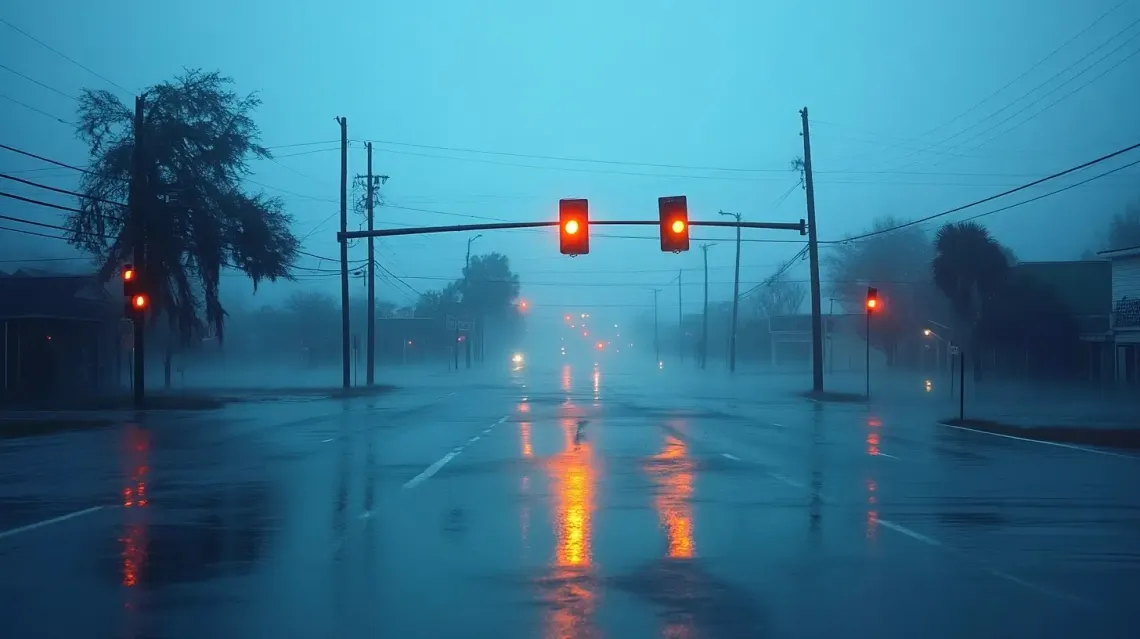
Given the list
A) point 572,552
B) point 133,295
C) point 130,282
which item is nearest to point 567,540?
point 572,552

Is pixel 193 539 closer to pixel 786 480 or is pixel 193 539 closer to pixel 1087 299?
pixel 786 480

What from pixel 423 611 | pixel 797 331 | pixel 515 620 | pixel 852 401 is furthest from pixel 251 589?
pixel 797 331

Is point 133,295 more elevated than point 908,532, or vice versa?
point 133,295

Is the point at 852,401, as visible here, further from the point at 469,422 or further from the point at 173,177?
the point at 173,177

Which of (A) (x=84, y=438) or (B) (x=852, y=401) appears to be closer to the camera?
(A) (x=84, y=438)

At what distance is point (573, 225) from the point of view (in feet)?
86.4

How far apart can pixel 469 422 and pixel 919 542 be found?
68.1ft

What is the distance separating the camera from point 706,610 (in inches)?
334

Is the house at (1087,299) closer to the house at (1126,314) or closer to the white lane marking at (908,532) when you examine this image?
the house at (1126,314)

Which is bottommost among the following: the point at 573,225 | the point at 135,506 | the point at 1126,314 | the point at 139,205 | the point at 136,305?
the point at 135,506

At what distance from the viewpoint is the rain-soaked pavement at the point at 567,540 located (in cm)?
827

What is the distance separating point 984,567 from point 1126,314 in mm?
43142

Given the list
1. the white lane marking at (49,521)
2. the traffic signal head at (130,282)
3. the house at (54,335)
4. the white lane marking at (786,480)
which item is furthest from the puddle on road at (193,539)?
the house at (54,335)

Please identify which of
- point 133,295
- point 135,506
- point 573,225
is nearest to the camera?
point 135,506
